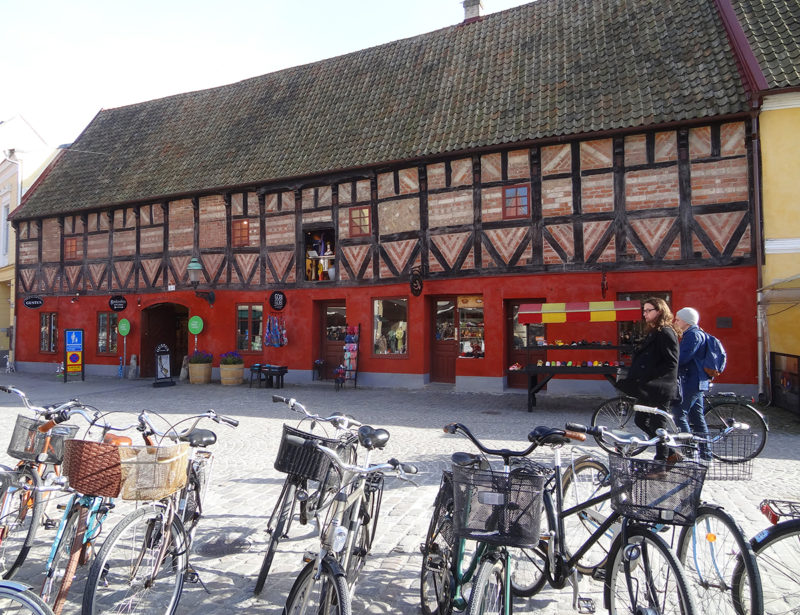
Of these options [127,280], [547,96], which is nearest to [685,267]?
[547,96]

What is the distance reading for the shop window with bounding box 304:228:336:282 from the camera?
48.9ft

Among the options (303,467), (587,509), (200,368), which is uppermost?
(303,467)

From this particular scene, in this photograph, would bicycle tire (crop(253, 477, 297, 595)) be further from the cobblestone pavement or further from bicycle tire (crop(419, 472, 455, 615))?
bicycle tire (crop(419, 472, 455, 615))

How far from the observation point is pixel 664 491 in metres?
2.56

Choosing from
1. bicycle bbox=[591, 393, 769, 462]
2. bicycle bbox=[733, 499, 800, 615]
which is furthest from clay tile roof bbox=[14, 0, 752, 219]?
bicycle bbox=[733, 499, 800, 615]

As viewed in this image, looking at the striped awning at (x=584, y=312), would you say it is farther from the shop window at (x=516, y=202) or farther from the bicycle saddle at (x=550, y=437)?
the bicycle saddle at (x=550, y=437)

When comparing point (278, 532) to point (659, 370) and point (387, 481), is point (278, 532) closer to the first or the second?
point (387, 481)

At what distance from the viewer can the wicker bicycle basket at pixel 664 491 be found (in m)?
2.53

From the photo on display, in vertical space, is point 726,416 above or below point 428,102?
below

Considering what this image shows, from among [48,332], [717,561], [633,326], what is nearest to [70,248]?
[48,332]

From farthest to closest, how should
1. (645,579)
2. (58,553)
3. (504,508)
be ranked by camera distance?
1. (58,553)
2. (645,579)
3. (504,508)

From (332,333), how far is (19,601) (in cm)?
1310

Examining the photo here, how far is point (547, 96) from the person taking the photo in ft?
42.0

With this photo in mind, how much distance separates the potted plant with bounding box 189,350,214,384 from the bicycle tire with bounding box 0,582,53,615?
46.8 ft
